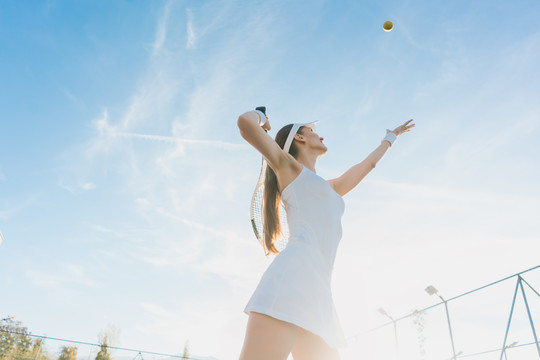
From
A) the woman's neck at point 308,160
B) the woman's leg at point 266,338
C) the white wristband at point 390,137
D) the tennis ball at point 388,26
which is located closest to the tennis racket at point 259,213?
the woman's neck at point 308,160

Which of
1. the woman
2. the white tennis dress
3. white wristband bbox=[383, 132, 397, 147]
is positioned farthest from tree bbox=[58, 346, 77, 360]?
the white tennis dress

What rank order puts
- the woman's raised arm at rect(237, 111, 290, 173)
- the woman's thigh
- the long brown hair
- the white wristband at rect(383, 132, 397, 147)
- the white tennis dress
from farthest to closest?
1. the white wristband at rect(383, 132, 397, 147)
2. the long brown hair
3. the woman's raised arm at rect(237, 111, 290, 173)
4. the woman's thigh
5. the white tennis dress

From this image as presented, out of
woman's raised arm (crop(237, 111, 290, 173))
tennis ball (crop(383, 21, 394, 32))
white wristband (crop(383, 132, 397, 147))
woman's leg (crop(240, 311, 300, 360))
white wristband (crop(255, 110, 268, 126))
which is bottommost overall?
woman's leg (crop(240, 311, 300, 360))

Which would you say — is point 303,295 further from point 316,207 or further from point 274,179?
point 274,179

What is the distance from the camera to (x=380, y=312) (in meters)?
10.1

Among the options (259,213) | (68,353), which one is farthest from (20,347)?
(259,213)

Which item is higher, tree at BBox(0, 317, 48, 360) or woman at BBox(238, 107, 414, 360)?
tree at BBox(0, 317, 48, 360)

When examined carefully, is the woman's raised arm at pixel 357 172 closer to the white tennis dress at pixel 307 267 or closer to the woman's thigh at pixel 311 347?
the white tennis dress at pixel 307 267

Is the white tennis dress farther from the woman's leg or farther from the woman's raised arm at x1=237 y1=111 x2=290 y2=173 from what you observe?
the woman's raised arm at x1=237 y1=111 x2=290 y2=173

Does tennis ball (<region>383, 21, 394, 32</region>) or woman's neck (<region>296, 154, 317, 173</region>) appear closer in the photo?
woman's neck (<region>296, 154, 317, 173</region>)

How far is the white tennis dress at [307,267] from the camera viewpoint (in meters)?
1.42

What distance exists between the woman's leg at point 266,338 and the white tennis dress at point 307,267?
3cm

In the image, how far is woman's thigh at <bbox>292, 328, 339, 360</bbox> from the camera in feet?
5.07

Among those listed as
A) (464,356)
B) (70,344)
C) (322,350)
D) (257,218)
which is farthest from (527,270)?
(70,344)
